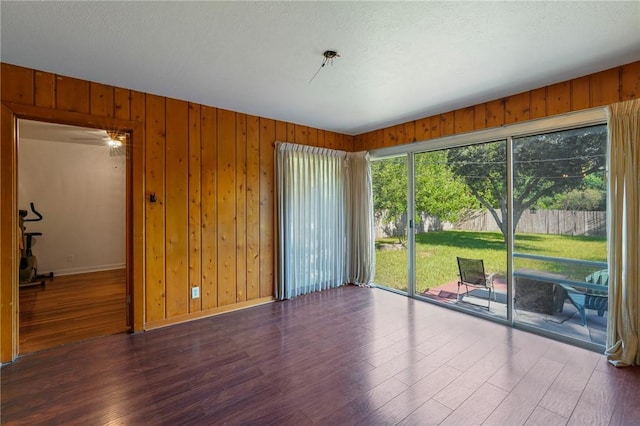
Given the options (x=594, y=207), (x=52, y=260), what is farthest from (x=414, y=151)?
(x=52, y=260)

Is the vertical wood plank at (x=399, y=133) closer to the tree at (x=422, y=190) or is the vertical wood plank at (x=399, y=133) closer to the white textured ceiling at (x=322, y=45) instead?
the tree at (x=422, y=190)

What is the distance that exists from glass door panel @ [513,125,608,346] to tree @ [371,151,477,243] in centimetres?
64

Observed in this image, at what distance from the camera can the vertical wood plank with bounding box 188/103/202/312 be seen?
338cm

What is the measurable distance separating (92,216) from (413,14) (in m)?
6.79

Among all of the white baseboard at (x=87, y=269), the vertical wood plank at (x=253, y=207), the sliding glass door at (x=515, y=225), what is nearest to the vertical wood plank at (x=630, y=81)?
the sliding glass door at (x=515, y=225)

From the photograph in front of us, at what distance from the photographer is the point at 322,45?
2.16m

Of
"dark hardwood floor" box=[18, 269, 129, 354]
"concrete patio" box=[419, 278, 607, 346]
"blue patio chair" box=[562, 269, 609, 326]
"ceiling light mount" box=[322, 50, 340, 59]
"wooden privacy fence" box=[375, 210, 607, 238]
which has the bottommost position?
"dark hardwood floor" box=[18, 269, 129, 354]

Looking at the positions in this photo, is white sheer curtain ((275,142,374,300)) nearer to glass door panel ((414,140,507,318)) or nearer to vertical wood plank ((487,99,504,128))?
glass door panel ((414,140,507,318))

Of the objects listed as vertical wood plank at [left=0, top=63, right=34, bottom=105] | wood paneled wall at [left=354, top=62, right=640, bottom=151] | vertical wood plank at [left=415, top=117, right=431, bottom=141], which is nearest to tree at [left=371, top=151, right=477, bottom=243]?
vertical wood plank at [left=415, top=117, right=431, bottom=141]

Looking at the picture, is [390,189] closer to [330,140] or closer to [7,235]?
[330,140]

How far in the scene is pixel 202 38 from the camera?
Answer: 208cm

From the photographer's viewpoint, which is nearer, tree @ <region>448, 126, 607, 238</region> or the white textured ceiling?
the white textured ceiling

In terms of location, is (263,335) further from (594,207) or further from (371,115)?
(594,207)

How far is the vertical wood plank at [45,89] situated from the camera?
2562mm
